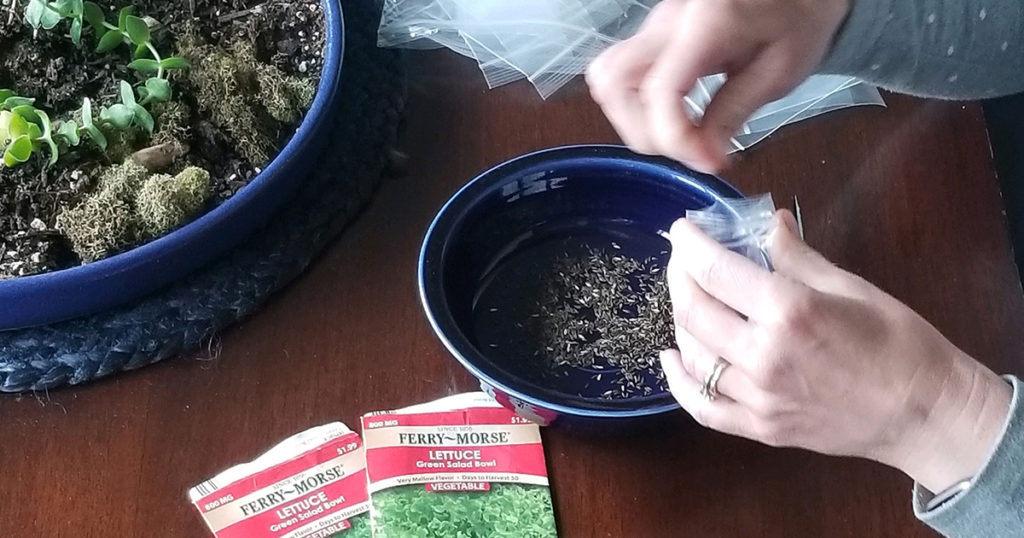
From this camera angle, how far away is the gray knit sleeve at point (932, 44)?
0.72 meters

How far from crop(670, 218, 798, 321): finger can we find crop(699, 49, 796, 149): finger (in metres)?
0.13

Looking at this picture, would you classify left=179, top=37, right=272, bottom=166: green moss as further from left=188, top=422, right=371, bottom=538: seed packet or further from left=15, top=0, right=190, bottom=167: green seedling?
left=188, top=422, right=371, bottom=538: seed packet

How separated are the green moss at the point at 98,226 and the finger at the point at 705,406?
0.36 metres

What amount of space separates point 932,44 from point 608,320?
0.31 metres

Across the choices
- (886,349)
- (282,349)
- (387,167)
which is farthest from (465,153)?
(886,349)

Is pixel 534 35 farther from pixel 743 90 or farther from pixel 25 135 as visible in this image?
pixel 25 135

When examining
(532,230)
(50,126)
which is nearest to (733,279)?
(532,230)

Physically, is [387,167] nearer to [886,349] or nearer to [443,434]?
[443,434]

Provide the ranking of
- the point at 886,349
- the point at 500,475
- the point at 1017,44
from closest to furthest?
1. the point at 886,349
2. the point at 500,475
3. the point at 1017,44

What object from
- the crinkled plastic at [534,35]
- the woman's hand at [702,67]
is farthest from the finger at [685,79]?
the crinkled plastic at [534,35]

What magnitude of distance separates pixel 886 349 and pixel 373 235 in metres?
0.37

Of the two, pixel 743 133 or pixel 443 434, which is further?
pixel 743 133

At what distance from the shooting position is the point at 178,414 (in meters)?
0.66

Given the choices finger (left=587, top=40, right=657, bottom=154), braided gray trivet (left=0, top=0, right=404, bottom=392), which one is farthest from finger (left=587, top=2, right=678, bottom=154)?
braided gray trivet (left=0, top=0, right=404, bottom=392)
